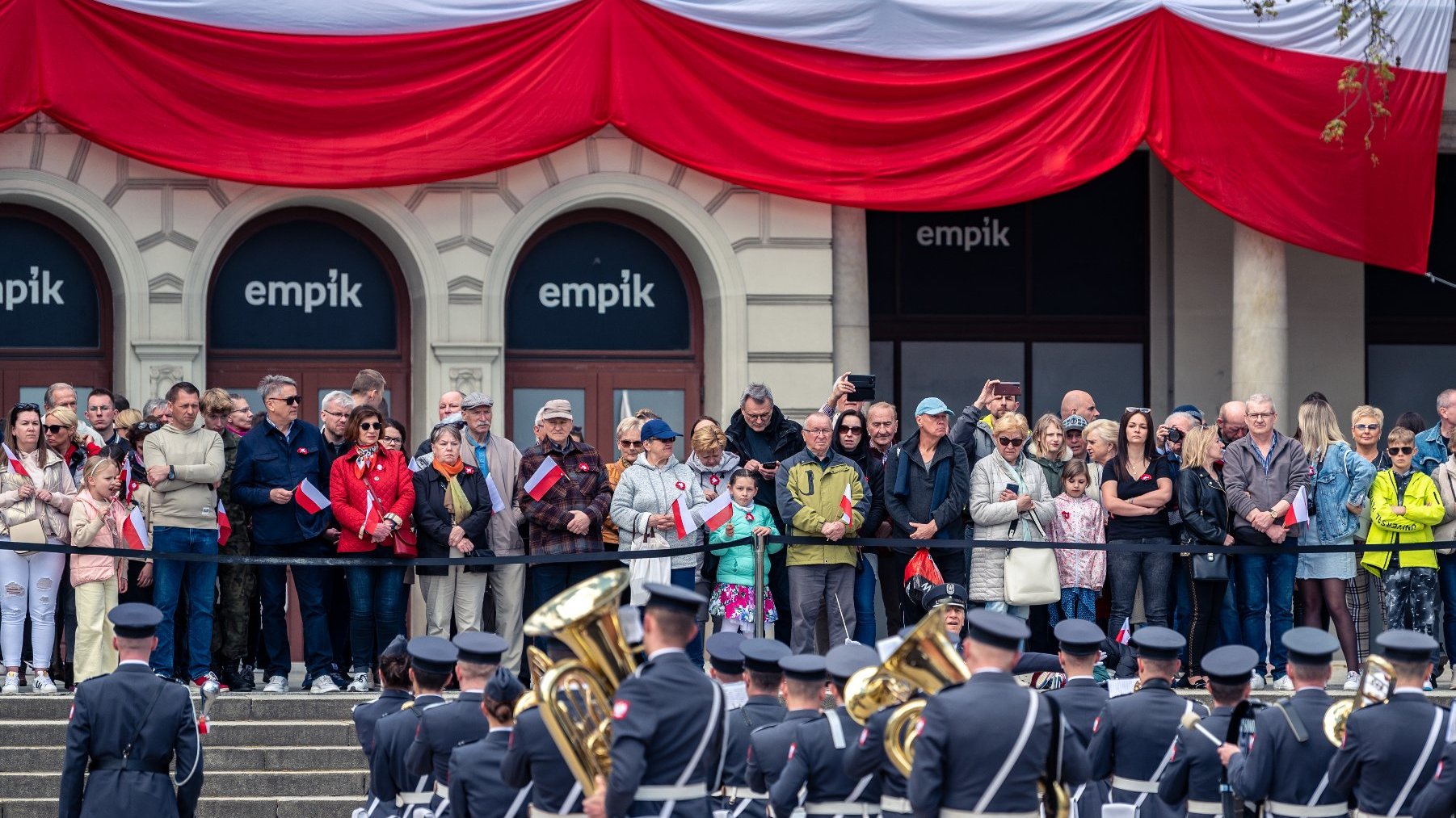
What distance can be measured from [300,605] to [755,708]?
4.82m

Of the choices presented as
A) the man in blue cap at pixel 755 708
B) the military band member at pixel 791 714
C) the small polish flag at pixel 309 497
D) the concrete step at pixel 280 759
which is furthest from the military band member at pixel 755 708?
the small polish flag at pixel 309 497

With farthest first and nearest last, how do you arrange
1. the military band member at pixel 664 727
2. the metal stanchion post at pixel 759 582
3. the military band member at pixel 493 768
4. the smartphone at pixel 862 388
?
the smartphone at pixel 862 388 < the metal stanchion post at pixel 759 582 < the military band member at pixel 493 768 < the military band member at pixel 664 727

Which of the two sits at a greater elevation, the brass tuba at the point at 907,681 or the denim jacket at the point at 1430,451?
the denim jacket at the point at 1430,451

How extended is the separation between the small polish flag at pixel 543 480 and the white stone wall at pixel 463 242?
183 inches

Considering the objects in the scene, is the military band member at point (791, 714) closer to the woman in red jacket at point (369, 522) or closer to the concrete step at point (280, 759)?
the concrete step at point (280, 759)

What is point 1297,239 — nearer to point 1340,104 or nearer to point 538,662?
point 1340,104

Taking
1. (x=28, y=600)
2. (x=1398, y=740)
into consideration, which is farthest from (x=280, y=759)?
(x=1398, y=740)

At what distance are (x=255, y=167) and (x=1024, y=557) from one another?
7454mm

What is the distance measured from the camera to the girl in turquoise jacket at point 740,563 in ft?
50.0

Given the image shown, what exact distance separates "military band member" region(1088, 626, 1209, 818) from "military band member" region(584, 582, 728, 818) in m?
2.68

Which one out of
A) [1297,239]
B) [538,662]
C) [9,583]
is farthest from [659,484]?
[1297,239]

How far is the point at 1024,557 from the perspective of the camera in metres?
15.3

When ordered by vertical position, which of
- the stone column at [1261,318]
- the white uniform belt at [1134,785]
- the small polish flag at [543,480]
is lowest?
the white uniform belt at [1134,785]

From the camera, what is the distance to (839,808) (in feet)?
35.8
